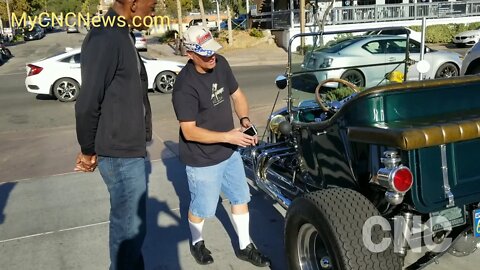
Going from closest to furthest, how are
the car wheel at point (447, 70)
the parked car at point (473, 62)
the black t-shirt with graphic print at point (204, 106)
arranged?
the black t-shirt with graphic print at point (204, 106), the parked car at point (473, 62), the car wheel at point (447, 70)

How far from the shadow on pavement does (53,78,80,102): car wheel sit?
729 centimetres

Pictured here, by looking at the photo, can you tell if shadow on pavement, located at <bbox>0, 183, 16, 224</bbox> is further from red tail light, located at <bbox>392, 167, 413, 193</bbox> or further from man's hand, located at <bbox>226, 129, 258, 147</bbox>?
red tail light, located at <bbox>392, 167, 413, 193</bbox>

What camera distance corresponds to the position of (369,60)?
5.25 meters

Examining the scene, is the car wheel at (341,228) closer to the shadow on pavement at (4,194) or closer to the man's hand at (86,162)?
the man's hand at (86,162)

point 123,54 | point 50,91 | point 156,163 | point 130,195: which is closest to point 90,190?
point 156,163

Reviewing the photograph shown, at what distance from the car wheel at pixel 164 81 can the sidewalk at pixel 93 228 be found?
7.80 metres

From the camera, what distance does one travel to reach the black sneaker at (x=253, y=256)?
345cm

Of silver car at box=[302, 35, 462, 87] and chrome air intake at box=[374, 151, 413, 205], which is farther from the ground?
silver car at box=[302, 35, 462, 87]

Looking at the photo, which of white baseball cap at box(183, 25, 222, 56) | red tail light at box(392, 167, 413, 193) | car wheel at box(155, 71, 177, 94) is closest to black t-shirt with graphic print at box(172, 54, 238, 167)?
white baseball cap at box(183, 25, 222, 56)

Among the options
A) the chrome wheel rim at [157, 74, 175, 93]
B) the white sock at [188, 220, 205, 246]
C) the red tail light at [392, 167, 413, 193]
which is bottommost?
the white sock at [188, 220, 205, 246]

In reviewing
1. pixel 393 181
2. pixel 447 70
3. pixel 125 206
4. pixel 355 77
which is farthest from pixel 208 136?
pixel 447 70

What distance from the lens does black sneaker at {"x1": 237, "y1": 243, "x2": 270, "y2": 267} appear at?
11.3 ft

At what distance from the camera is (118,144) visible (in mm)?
2576

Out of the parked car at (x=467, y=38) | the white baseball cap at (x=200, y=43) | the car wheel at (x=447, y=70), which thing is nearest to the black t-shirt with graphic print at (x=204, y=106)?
the white baseball cap at (x=200, y=43)
